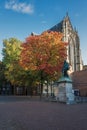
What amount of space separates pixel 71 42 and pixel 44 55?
133 ft

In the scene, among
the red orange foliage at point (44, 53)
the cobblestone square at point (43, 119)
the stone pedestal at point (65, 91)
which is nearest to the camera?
the cobblestone square at point (43, 119)

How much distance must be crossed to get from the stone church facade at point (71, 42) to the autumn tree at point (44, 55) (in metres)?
34.3

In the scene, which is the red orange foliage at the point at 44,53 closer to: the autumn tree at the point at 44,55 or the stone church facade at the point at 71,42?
the autumn tree at the point at 44,55

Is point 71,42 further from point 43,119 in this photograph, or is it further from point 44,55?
point 43,119

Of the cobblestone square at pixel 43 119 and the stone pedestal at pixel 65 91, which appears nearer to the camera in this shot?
the cobblestone square at pixel 43 119

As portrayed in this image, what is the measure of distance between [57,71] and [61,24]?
40.4 metres

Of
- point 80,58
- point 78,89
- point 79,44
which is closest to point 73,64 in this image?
point 80,58

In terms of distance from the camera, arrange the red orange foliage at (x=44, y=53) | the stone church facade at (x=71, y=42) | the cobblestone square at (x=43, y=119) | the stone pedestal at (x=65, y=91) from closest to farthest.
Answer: the cobblestone square at (x=43, y=119)
the stone pedestal at (x=65, y=91)
the red orange foliage at (x=44, y=53)
the stone church facade at (x=71, y=42)

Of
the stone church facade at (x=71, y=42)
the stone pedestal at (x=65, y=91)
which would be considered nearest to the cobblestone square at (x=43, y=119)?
the stone pedestal at (x=65, y=91)

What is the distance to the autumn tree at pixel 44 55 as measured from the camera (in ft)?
120

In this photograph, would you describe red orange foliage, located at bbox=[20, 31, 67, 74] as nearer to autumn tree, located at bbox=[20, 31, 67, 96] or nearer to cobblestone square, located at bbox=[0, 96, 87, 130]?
autumn tree, located at bbox=[20, 31, 67, 96]

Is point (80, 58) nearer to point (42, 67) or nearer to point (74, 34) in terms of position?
point (74, 34)

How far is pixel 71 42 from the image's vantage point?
249 feet

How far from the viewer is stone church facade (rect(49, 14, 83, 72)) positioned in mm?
72750
